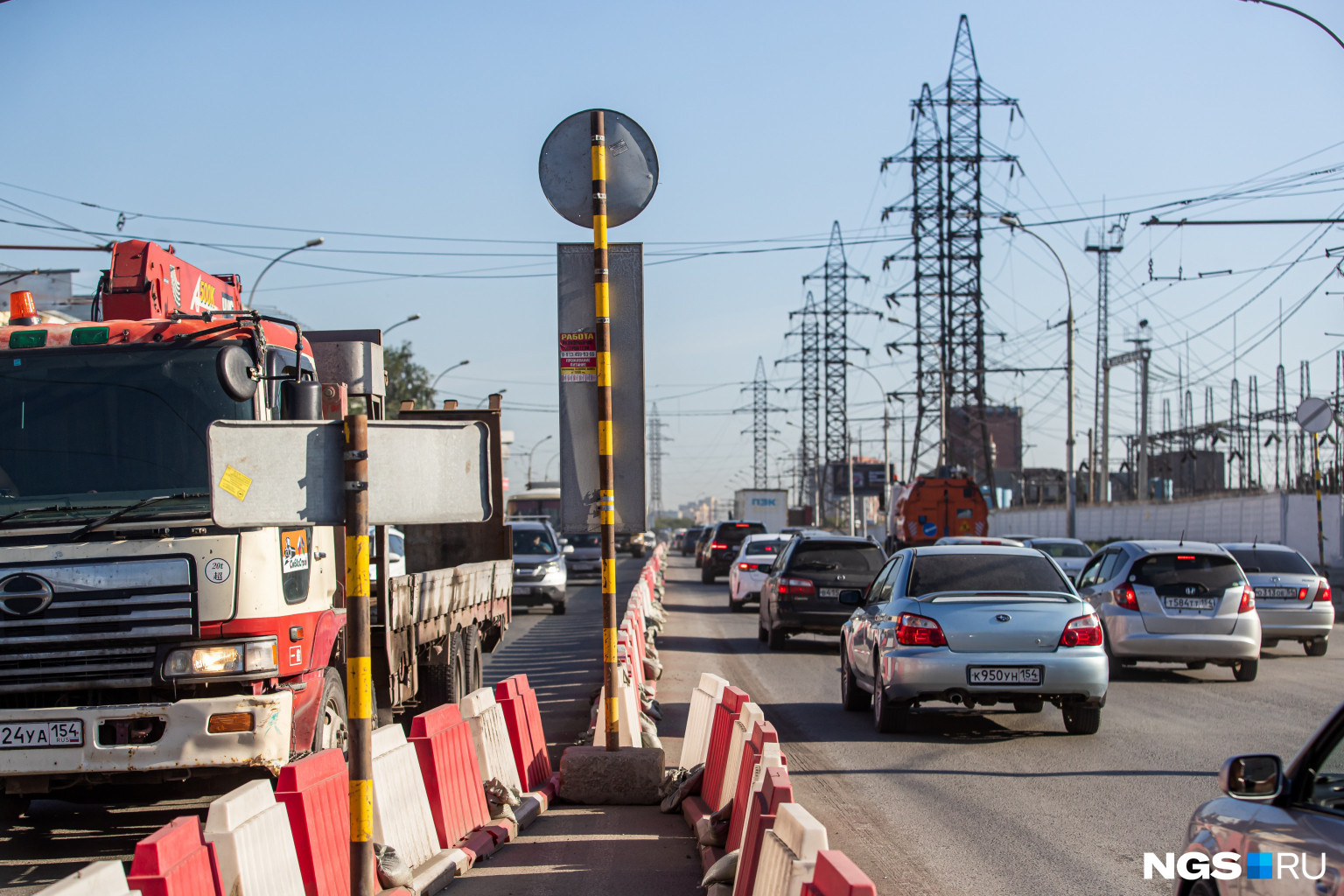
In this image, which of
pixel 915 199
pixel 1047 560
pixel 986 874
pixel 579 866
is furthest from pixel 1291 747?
pixel 915 199

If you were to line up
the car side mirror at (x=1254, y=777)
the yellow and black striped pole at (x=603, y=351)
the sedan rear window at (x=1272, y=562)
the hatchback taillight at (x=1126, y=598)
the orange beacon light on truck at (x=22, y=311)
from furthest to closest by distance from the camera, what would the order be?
the sedan rear window at (x=1272, y=562), the hatchback taillight at (x=1126, y=598), the yellow and black striped pole at (x=603, y=351), the orange beacon light on truck at (x=22, y=311), the car side mirror at (x=1254, y=777)

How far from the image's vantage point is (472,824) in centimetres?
732

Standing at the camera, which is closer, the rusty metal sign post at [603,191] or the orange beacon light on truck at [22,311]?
the orange beacon light on truck at [22,311]

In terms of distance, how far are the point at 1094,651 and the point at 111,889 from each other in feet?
28.6

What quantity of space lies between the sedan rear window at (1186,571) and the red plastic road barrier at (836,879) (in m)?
12.4

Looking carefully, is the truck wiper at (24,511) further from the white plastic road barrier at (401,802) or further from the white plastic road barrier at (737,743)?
the white plastic road barrier at (737,743)

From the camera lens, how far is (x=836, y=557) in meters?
19.7

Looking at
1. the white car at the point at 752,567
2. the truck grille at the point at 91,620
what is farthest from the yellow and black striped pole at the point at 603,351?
the white car at the point at 752,567

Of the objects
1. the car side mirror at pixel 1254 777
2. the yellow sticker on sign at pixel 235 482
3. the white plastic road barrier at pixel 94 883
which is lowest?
the white plastic road barrier at pixel 94 883

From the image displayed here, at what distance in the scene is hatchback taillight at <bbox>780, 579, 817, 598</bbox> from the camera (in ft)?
63.7

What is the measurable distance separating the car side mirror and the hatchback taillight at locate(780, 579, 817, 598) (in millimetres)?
15507

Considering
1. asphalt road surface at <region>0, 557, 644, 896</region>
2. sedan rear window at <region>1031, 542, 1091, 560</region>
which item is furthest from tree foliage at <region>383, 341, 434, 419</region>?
asphalt road surface at <region>0, 557, 644, 896</region>

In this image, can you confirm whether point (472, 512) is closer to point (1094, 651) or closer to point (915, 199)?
point (1094, 651)

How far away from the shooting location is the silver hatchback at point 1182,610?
49.2 ft
